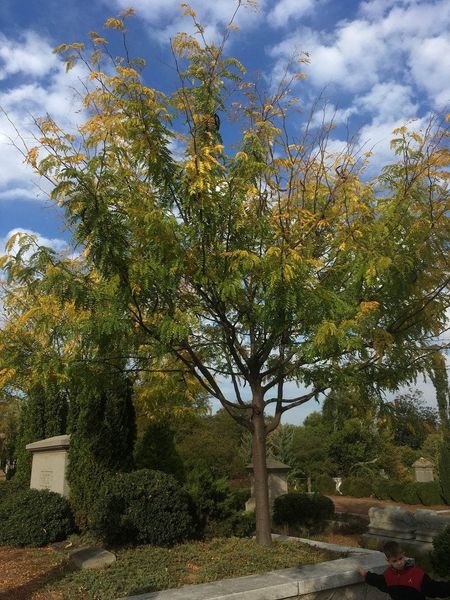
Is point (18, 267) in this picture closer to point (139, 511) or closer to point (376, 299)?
point (139, 511)

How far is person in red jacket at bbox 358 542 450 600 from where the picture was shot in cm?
436

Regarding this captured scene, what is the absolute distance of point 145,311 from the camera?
7719 millimetres

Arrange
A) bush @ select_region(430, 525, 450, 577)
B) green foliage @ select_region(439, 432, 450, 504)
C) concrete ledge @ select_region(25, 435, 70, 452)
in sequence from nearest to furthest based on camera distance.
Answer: bush @ select_region(430, 525, 450, 577) → concrete ledge @ select_region(25, 435, 70, 452) → green foliage @ select_region(439, 432, 450, 504)

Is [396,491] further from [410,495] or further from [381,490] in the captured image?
[381,490]

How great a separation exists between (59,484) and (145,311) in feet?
18.6

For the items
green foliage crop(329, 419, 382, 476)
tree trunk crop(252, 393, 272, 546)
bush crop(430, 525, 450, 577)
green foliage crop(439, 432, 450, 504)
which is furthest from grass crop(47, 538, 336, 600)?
green foliage crop(329, 419, 382, 476)

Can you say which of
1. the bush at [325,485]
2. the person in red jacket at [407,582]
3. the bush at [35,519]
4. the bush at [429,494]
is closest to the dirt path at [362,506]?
the bush at [429,494]

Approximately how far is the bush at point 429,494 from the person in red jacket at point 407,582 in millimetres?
21233

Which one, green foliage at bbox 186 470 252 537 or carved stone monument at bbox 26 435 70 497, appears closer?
green foliage at bbox 186 470 252 537

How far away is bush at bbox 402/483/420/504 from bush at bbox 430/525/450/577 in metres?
17.5

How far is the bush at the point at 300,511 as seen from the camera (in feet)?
38.9

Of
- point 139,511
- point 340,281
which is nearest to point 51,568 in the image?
point 139,511

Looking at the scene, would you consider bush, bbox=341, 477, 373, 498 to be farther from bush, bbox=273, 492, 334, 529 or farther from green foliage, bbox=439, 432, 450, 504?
bush, bbox=273, 492, 334, 529

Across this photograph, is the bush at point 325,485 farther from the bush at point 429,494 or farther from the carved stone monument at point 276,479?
the carved stone monument at point 276,479
